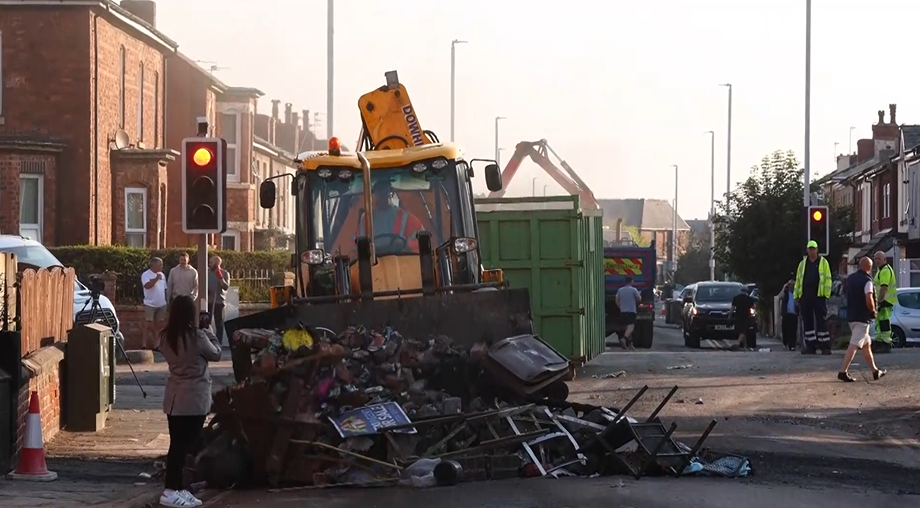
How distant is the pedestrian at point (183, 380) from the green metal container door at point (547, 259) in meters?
10.7

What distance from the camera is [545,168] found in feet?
82.7

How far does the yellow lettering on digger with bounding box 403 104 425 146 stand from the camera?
17359 millimetres

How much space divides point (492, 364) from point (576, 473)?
1.49m

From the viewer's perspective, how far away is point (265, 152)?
54531 millimetres

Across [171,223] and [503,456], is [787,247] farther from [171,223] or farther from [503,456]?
[503,456]

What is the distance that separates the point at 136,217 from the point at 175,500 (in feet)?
91.3

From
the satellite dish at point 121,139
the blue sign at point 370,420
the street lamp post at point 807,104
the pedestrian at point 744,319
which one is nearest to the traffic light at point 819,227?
the pedestrian at point 744,319

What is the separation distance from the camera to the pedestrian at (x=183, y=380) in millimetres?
10844

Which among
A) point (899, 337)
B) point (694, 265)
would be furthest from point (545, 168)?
point (694, 265)

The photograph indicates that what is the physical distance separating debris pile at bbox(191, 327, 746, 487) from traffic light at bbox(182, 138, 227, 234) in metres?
1.57

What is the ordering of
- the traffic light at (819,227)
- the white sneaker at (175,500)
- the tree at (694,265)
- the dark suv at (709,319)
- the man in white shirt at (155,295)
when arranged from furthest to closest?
1. the tree at (694,265)
2. the dark suv at (709,319)
3. the traffic light at (819,227)
4. the man in white shirt at (155,295)
5. the white sneaker at (175,500)

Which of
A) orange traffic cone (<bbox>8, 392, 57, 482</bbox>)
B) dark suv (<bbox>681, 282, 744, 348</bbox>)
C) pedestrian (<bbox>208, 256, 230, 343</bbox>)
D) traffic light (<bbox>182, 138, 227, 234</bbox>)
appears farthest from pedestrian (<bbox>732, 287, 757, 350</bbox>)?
orange traffic cone (<bbox>8, 392, 57, 482</bbox>)

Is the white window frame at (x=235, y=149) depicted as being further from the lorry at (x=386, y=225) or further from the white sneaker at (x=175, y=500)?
the white sneaker at (x=175, y=500)

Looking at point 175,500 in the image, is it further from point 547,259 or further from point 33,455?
point 547,259
